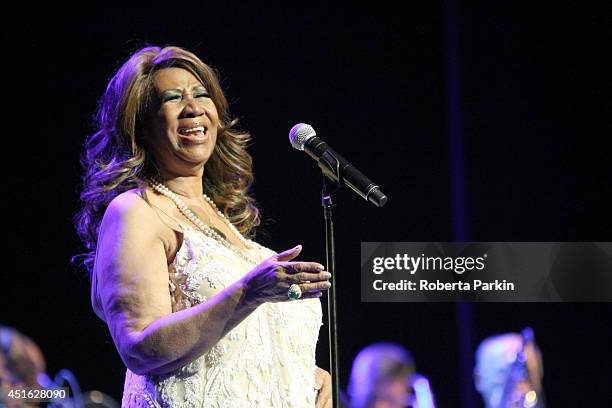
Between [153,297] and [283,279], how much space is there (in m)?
0.32

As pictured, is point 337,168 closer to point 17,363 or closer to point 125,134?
point 125,134

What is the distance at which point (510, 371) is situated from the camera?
382 centimetres

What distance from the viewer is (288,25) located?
370 cm

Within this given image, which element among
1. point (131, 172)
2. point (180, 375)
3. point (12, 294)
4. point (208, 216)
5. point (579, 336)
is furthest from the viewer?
point (579, 336)

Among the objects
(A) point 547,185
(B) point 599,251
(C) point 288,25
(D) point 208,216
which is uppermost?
(C) point 288,25

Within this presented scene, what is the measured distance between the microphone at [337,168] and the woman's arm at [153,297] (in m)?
0.17

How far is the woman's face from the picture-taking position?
191 centimetres

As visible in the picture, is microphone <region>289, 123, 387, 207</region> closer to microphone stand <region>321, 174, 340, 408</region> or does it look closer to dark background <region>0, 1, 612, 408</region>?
microphone stand <region>321, 174, 340, 408</region>

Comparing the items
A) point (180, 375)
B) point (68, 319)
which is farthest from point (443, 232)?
point (180, 375)

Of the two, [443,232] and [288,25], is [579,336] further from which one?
[288,25]

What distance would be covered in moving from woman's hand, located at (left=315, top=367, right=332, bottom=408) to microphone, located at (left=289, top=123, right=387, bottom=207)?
0.61 m

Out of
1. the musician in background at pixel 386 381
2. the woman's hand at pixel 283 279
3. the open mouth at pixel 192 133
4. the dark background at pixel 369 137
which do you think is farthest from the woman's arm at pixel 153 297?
the musician in background at pixel 386 381

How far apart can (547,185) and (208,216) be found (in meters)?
2.41

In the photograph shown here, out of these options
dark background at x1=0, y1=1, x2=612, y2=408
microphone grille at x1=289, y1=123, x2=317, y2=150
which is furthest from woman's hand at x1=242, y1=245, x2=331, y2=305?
dark background at x1=0, y1=1, x2=612, y2=408
